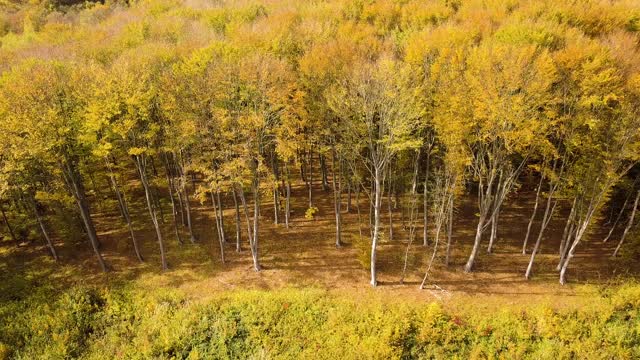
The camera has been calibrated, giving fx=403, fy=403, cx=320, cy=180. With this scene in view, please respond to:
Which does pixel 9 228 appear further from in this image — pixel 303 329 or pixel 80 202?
pixel 303 329

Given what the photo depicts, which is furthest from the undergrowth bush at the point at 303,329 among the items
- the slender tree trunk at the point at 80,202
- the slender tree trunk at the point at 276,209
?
the slender tree trunk at the point at 276,209

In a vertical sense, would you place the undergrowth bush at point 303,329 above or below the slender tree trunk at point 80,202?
below

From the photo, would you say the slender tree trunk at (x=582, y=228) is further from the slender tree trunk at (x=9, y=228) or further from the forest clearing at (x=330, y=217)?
the slender tree trunk at (x=9, y=228)

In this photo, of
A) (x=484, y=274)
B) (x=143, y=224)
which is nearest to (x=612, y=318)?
(x=484, y=274)

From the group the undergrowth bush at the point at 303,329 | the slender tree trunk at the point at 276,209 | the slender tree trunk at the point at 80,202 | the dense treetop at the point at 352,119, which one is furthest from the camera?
the slender tree trunk at the point at 276,209

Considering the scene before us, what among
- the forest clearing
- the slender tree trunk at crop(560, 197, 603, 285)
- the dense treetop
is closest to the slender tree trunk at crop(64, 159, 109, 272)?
the dense treetop

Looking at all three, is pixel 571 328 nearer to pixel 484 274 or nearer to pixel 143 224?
pixel 484 274

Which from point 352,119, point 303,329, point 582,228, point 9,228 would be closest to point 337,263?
point 303,329
